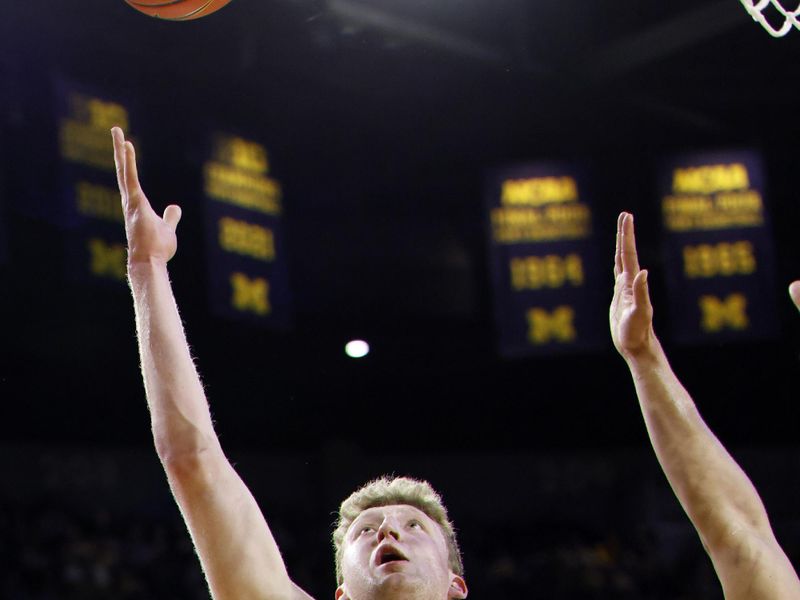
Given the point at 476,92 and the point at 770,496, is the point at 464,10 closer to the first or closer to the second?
the point at 476,92

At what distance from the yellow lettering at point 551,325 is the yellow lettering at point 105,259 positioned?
119 inches

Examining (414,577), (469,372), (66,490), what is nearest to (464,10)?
(469,372)

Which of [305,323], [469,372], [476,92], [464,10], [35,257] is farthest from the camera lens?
[469,372]

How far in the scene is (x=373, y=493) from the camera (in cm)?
262

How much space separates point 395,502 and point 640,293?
68cm

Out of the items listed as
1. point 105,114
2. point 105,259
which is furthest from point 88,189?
point 105,114

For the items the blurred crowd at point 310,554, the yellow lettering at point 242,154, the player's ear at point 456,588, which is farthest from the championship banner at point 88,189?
the player's ear at point 456,588

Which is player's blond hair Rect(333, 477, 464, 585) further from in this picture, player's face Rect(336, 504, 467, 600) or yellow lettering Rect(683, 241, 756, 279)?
yellow lettering Rect(683, 241, 756, 279)

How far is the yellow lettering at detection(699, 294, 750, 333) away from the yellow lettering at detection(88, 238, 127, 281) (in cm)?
415

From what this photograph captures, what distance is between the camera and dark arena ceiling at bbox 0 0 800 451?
904cm

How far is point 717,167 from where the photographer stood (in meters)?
9.21

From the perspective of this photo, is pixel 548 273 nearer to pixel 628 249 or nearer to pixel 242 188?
pixel 242 188

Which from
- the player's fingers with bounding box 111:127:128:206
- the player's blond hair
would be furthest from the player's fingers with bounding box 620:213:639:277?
the player's fingers with bounding box 111:127:128:206

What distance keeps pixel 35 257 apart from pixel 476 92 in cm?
422
